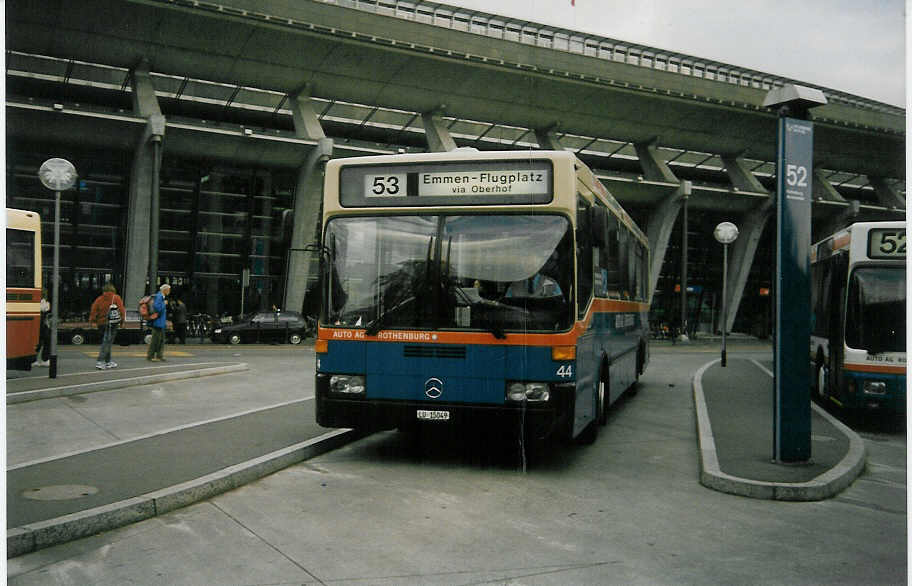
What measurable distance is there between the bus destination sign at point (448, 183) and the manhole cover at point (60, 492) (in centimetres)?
354

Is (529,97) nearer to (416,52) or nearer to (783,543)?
(416,52)

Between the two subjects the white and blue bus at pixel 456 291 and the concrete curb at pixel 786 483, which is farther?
the white and blue bus at pixel 456 291

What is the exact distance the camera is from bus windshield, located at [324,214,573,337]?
7.28 m

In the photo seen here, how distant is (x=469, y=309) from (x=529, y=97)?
94.8 feet

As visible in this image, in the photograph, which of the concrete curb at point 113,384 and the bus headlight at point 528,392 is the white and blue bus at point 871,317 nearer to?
the bus headlight at point 528,392

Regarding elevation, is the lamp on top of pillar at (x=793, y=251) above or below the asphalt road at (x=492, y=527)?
above

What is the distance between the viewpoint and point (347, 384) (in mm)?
7648

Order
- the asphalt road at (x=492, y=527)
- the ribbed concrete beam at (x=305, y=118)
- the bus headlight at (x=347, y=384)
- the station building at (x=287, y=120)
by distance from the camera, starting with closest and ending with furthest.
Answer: the asphalt road at (x=492, y=527), the bus headlight at (x=347, y=384), the station building at (x=287, y=120), the ribbed concrete beam at (x=305, y=118)

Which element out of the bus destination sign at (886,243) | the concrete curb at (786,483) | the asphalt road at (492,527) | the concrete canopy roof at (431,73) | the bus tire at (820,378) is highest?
the concrete canopy roof at (431,73)

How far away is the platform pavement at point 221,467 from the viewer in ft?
17.9

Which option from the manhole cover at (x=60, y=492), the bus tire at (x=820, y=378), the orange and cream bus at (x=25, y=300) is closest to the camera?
the manhole cover at (x=60, y=492)

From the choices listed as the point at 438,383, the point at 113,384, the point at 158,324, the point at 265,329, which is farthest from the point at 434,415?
the point at 265,329

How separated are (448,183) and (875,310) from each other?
6.68 metres

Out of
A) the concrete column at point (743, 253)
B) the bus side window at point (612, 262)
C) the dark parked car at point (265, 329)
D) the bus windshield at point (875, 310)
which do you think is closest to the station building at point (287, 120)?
the dark parked car at point (265, 329)
